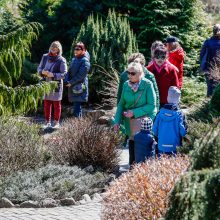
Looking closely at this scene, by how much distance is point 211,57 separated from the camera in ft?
46.1

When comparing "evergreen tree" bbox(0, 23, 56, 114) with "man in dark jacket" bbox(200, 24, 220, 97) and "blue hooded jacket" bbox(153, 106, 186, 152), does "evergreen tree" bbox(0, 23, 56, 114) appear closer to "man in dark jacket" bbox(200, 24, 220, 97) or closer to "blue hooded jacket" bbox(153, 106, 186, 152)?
"blue hooded jacket" bbox(153, 106, 186, 152)

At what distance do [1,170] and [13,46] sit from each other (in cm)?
174

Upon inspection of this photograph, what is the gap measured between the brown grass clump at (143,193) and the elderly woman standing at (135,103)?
290 cm

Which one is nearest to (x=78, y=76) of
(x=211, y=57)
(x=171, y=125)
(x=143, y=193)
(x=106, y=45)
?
(x=211, y=57)

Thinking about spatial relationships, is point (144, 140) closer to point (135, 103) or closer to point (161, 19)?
point (135, 103)

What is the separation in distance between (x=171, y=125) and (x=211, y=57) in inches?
214

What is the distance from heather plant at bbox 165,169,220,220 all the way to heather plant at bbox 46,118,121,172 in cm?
577

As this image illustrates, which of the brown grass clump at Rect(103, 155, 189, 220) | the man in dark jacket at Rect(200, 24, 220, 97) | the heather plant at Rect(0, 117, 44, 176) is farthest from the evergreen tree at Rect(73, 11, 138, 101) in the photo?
the brown grass clump at Rect(103, 155, 189, 220)

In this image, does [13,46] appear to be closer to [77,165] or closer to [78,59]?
[77,165]

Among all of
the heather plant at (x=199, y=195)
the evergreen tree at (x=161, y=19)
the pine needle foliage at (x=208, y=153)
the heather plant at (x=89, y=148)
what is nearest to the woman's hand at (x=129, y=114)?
the heather plant at (x=89, y=148)

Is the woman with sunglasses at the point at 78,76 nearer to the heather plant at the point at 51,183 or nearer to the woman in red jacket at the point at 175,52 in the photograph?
the woman in red jacket at the point at 175,52

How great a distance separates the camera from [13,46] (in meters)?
9.43

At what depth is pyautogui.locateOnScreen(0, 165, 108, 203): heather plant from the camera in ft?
27.2

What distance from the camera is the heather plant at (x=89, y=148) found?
9.71m
